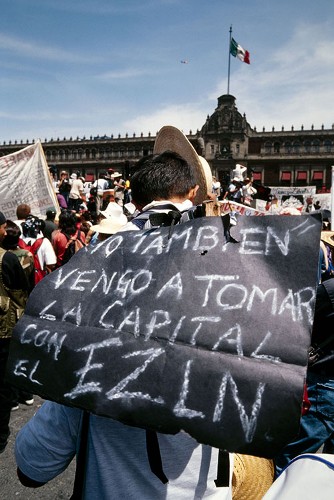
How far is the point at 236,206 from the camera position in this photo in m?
6.60

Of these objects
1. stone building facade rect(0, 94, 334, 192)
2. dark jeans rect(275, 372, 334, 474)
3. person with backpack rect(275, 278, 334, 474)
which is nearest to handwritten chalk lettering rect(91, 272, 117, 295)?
person with backpack rect(275, 278, 334, 474)

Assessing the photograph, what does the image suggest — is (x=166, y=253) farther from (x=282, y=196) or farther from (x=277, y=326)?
(x=282, y=196)

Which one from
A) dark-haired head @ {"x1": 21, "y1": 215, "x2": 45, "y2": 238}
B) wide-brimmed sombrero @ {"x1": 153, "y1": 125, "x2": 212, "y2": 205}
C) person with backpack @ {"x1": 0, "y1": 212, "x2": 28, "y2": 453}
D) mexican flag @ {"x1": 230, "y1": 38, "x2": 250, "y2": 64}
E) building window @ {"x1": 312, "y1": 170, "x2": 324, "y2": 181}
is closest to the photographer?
wide-brimmed sombrero @ {"x1": 153, "y1": 125, "x2": 212, "y2": 205}

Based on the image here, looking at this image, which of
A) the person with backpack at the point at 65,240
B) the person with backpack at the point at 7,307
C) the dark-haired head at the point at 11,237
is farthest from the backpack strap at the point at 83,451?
the person with backpack at the point at 65,240

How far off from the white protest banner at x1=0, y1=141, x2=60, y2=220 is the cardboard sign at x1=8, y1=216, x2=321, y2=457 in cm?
679

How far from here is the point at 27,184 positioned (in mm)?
7695

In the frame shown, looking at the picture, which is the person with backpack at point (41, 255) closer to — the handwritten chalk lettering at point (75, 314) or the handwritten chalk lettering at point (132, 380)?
the handwritten chalk lettering at point (75, 314)

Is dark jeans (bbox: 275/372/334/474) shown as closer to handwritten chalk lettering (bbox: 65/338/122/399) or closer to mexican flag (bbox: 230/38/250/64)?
handwritten chalk lettering (bbox: 65/338/122/399)

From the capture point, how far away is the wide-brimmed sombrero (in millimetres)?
2049

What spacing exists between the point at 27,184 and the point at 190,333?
7.32m

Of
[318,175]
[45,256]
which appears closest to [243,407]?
[45,256]

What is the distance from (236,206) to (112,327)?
18.7ft

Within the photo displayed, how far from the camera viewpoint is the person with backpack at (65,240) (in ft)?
20.4

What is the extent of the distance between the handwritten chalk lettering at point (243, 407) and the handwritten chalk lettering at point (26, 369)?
52 centimetres
